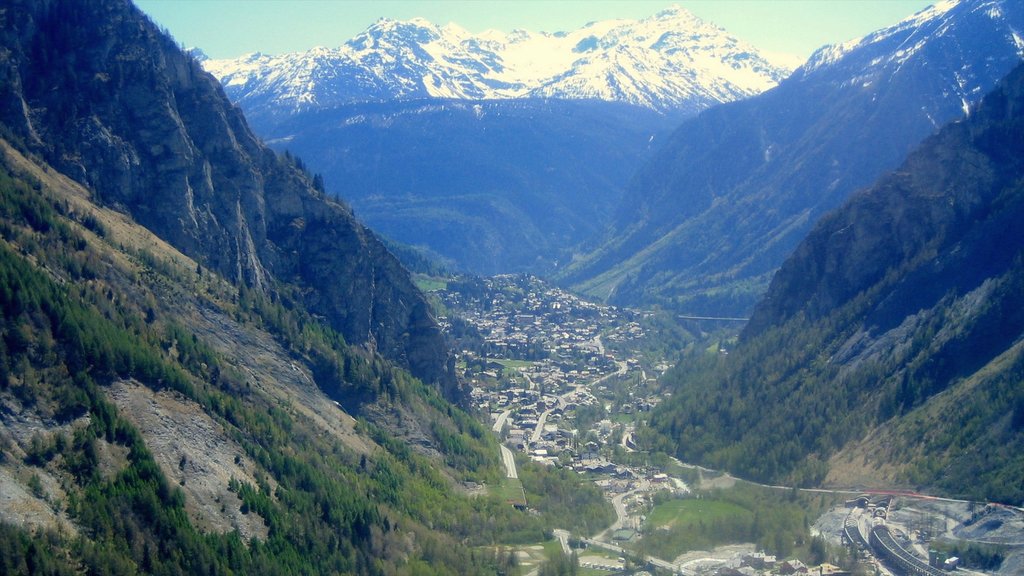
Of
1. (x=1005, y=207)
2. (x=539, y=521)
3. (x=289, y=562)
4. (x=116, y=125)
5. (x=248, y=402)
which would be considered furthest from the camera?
(x=1005, y=207)

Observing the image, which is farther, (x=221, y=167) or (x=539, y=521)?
(x=221, y=167)

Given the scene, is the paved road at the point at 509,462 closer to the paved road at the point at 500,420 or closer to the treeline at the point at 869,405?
the paved road at the point at 500,420

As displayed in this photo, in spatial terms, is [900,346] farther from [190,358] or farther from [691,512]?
[190,358]

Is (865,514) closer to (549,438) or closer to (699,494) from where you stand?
(699,494)

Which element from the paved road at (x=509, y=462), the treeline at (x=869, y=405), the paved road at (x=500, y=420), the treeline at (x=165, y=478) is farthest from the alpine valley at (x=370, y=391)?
the paved road at (x=500, y=420)

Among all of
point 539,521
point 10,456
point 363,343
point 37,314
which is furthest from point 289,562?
point 363,343

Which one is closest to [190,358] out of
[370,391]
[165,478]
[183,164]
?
[165,478]

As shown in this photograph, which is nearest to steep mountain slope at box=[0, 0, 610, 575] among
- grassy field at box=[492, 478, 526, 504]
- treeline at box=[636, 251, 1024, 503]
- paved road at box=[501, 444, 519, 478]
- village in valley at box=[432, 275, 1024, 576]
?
grassy field at box=[492, 478, 526, 504]
